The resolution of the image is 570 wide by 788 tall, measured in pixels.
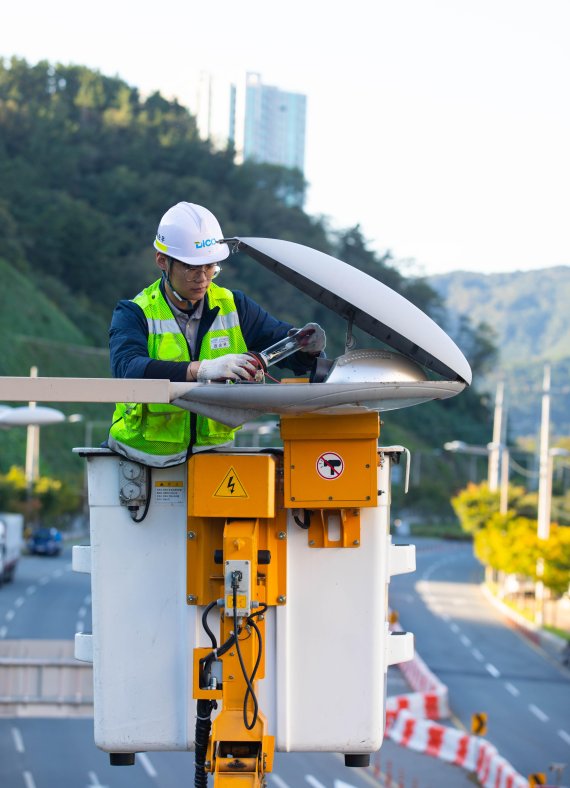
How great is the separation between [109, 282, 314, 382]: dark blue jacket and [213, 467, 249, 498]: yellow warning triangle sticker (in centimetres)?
52

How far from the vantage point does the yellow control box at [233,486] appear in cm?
639

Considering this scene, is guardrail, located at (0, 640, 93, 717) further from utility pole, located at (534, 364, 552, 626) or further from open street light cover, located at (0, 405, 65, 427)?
utility pole, located at (534, 364, 552, 626)

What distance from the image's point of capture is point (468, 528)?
6925cm

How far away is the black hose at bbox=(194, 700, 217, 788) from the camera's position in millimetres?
6387

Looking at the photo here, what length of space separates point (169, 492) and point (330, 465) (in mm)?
785

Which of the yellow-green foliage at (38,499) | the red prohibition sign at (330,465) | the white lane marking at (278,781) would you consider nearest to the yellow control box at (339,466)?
the red prohibition sign at (330,465)

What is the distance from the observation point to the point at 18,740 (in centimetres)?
3234

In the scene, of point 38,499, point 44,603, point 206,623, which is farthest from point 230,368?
point 38,499

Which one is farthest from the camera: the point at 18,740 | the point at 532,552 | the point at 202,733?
the point at 532,552

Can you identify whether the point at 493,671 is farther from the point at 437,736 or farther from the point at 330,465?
the point at 330,465

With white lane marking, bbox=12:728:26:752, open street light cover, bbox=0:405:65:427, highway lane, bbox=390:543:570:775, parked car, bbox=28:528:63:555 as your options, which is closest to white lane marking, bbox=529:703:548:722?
highway lane, bbox=390:543:570:775

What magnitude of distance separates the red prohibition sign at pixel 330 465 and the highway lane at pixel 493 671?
24060 mm

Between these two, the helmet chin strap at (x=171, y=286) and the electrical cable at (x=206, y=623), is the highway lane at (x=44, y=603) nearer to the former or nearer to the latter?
the helmet chin strap at (x=171, y=286)

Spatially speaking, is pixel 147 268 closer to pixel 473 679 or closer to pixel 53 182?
pixel 53 182
